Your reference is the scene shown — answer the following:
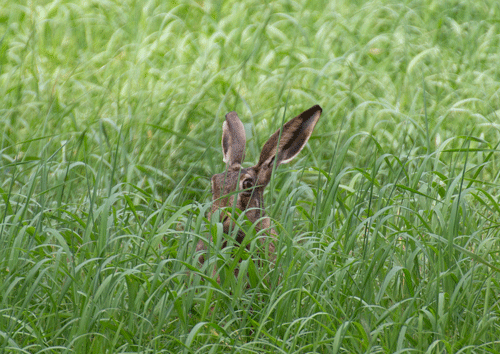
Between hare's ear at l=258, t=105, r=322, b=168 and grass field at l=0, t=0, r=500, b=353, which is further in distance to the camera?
hare's ear at l=258, t=105, r=322, b=168

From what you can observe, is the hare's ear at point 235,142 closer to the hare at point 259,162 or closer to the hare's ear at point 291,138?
the hare at point 259,162

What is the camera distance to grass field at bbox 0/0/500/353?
2.64 m

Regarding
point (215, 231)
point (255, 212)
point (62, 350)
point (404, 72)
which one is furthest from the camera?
point (404, 72)

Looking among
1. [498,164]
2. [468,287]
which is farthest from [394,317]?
[498,164]

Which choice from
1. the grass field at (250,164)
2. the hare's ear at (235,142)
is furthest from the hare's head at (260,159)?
the grass field at (250,164)

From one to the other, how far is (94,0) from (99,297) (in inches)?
169

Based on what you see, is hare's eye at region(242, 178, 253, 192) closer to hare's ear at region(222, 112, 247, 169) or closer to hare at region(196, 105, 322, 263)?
hare at region(196, 105, 322, 263)

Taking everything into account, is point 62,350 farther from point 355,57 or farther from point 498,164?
point 355,57

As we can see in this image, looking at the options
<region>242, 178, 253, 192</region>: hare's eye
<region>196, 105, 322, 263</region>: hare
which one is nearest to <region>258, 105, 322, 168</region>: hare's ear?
<region>196, 105, 322, 263</region>: hare

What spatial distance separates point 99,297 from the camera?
2.71 m

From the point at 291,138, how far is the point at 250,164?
2.12ft

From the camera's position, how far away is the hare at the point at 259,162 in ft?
11.5

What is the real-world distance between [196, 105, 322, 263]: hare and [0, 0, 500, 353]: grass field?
0.14m

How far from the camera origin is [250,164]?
4332 millimetres
